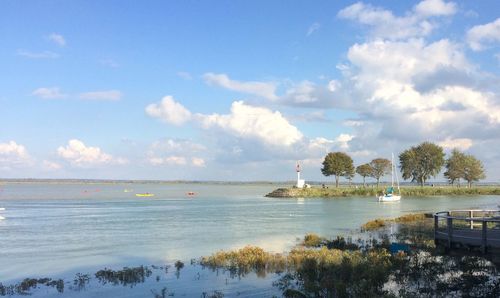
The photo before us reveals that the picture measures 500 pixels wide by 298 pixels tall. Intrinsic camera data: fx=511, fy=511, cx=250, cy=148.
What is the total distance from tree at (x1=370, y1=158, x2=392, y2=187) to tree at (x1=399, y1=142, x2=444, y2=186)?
16.1ft

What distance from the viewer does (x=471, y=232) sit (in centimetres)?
2361

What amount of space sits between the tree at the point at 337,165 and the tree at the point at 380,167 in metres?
9.59

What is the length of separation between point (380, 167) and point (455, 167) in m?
24.0

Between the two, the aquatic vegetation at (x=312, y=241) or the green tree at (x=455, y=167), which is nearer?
the aquatic vegetation at (x=312, y=241)

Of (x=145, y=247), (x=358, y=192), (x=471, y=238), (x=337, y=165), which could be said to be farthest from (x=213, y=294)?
(x=337, y=165)

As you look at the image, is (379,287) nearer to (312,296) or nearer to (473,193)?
(312,296)

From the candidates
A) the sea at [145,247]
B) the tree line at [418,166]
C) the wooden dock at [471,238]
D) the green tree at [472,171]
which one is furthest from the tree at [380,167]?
the wooden dock at [471,238]

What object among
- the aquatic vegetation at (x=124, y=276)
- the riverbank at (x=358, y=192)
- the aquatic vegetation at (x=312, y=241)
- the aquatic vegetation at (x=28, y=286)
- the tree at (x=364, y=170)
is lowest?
the aquatic vegetation at (x=28, y=286)

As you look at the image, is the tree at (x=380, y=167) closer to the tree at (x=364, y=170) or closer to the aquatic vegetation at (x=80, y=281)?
the tree at (x=364, y=170)

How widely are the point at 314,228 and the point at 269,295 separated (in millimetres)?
28728

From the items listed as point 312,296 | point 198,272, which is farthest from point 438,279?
point 198,272

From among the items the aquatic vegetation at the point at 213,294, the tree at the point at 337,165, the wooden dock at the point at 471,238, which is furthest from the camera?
the tree at the point at 337,165

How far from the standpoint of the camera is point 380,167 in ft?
Answer: 486

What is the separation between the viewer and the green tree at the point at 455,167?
500ft
